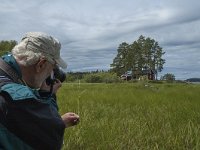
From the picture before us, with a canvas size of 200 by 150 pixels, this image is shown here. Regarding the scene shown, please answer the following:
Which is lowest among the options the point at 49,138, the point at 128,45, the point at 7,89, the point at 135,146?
the point at 135,146

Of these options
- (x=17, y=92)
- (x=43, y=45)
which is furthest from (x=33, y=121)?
(x=43, y=45)

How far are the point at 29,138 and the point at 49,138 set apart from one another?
0.11 metres

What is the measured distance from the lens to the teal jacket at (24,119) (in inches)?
88.9

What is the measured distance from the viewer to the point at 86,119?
273 inches

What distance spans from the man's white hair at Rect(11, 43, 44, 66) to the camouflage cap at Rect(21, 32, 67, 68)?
1.1 inches

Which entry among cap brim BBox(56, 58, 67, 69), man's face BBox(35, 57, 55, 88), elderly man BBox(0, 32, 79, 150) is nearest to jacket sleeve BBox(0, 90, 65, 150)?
elderly man BBox(0, 32, 79, 150)

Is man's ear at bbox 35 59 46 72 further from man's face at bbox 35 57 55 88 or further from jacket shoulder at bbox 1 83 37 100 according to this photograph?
jacket shoulder at bbox 1 83 37 100

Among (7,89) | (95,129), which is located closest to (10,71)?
(7,89)

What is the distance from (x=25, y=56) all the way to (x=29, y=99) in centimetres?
40

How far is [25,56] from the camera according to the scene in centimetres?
258

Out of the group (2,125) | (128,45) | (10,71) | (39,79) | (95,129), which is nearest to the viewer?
(2,125)

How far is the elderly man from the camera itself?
226 centimetres

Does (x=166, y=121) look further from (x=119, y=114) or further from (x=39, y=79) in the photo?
(x=39, y=79)

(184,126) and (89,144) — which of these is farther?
(184,126)
